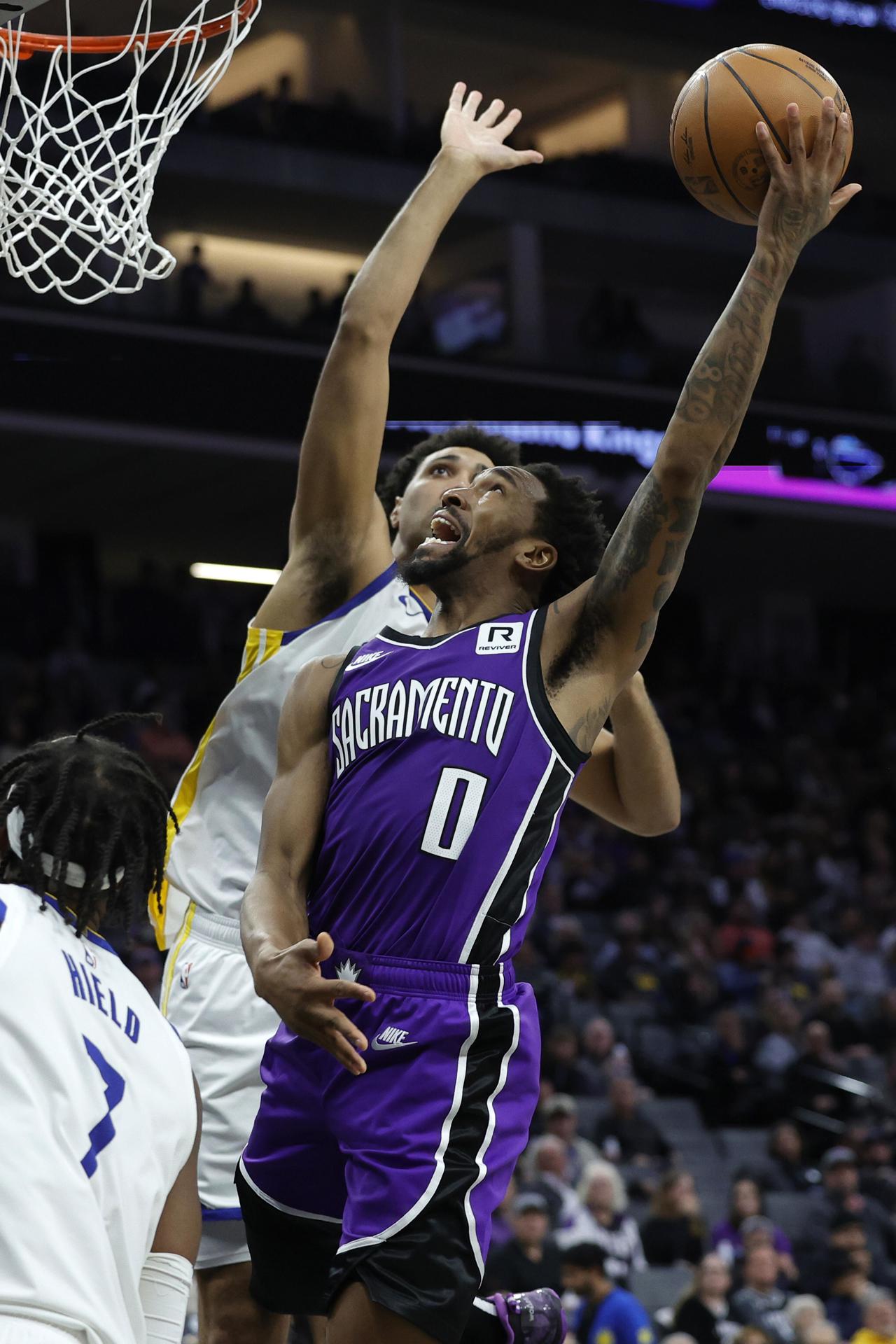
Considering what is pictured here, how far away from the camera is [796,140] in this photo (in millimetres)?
2895

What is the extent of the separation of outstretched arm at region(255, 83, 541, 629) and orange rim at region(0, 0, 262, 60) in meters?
0.91

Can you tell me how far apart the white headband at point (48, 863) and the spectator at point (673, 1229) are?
7593mm

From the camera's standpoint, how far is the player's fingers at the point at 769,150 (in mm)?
2871

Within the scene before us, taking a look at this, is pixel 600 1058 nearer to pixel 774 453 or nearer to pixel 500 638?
pixel 774 453

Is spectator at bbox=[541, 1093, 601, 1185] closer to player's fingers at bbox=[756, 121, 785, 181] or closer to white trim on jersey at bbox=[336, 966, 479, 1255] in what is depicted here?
white trim on jersey at bbox=[336, 966, 479, 1255]

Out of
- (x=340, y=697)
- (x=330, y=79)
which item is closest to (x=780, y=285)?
(x=340, y=697)

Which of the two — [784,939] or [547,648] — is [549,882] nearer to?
[784,939]

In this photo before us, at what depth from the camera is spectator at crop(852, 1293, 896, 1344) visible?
861 cm

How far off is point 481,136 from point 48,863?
2135 millimetres

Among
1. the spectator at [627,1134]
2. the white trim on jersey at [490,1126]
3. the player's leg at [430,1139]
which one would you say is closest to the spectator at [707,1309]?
the spectator at [627,1134]

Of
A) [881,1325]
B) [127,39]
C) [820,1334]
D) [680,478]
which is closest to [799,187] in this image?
[680,478]

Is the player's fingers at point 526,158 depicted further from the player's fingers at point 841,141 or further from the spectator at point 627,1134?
the spectator at point 627,1134

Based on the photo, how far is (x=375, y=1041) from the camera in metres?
2.67

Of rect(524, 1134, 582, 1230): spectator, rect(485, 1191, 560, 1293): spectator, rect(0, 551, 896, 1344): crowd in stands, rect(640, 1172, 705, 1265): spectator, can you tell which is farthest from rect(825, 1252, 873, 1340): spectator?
rect(485, 1191, 560, 1293): spectator
